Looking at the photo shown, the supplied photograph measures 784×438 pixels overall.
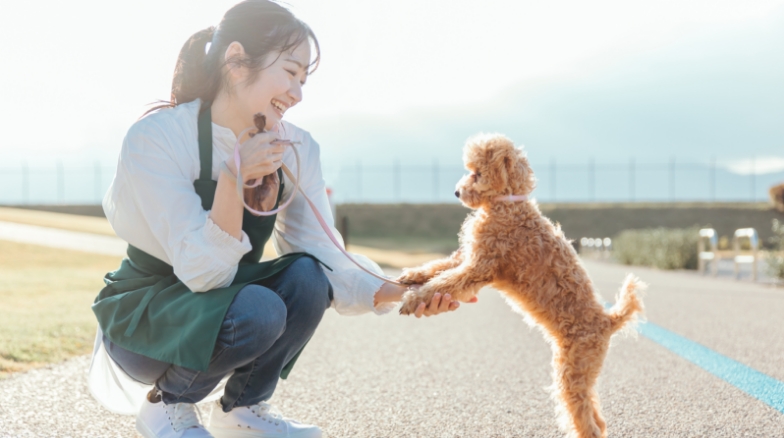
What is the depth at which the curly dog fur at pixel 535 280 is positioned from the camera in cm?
253

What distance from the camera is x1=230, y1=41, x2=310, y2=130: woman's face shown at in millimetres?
2457

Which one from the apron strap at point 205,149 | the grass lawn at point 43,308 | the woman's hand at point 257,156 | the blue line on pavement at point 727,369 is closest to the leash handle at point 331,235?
the apron strap at point 205,149

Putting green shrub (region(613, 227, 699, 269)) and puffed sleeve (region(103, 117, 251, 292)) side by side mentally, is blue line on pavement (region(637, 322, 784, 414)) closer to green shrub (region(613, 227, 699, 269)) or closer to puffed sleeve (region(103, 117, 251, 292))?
puffed sleeve (region(103, 117, 251, 292))

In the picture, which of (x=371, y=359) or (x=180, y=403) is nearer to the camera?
(x=180, y=403)

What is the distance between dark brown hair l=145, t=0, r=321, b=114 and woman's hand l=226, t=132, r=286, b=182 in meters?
0.29

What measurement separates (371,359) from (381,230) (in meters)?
34.3

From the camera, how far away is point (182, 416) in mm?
2570

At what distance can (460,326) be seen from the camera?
6488 millimetres

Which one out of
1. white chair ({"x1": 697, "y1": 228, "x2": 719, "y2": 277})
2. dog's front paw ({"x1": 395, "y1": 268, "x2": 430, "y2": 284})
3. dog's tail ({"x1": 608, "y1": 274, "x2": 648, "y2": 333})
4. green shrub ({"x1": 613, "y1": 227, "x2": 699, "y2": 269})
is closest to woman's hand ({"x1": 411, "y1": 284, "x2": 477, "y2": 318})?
dog's front paw ({"x1": 395, "y1": 268, "x2": 430, "y2": 284})

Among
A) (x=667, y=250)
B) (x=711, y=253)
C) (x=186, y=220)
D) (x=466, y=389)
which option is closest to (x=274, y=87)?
(x=186, y=220)

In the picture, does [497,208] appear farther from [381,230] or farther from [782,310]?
[381,230]

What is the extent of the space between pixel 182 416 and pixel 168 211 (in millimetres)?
786

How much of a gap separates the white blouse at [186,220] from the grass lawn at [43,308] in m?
1.96

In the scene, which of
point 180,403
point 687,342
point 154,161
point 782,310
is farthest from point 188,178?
point 782,310
